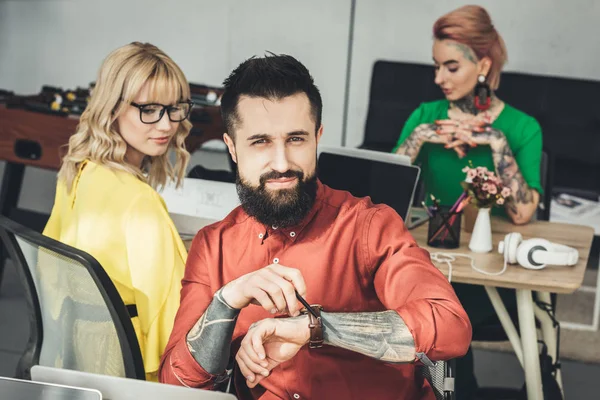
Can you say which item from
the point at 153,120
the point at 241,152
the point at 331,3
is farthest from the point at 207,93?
the point at 241,152

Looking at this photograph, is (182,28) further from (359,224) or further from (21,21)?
(359,224)

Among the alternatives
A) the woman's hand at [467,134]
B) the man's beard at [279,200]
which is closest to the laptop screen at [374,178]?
the woman's hand at [467,134]

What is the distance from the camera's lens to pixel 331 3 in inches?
221

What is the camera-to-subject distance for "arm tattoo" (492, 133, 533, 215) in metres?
2.87

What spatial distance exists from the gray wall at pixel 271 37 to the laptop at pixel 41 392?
448 centimetres

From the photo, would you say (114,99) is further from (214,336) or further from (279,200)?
(214,336)

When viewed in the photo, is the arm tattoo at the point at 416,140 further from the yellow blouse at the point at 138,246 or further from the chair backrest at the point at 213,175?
the yellow blouse at the point at 138,246

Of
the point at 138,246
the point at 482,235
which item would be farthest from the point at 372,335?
the point at 482,235

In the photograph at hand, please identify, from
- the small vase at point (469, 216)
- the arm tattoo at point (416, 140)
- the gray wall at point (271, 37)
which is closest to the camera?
the small vase at point (469, 216)

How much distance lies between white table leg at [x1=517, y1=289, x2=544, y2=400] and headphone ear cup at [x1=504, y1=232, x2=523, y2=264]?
0.15 metres

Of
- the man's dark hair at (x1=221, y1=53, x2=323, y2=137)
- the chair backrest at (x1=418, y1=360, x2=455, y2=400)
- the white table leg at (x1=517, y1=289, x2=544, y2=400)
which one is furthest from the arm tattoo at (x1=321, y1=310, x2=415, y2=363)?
the white table leg at (x1=517, y1=289, x2=544, y2=400)

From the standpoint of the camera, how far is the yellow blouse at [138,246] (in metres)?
1.94

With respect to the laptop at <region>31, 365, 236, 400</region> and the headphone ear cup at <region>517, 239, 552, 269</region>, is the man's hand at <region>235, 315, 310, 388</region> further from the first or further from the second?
the headphone ear cup at <region>517, 239, 552, 269</region>

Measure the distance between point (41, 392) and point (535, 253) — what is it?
1725 millimetres
